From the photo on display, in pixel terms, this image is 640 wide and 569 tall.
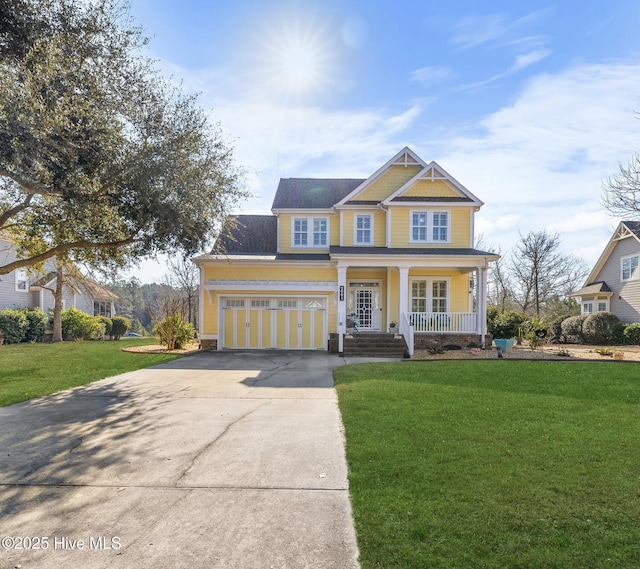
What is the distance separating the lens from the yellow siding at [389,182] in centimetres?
1881

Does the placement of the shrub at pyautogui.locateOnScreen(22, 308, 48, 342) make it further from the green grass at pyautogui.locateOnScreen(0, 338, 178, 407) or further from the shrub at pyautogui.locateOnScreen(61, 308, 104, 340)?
the green grass at pyautogui.locateOnScreen(0, 338, 178, 407)

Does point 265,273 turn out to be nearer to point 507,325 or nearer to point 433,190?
point 433,190

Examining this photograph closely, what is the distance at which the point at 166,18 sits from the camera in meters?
9.74

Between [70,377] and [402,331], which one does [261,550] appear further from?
[402,331]

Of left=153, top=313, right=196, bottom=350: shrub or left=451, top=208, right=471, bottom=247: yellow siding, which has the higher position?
left=451, top=208, right=471, bottom=247: yellow siding

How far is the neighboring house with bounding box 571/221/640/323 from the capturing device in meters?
22.6

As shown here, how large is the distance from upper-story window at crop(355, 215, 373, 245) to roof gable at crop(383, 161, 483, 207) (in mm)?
1211

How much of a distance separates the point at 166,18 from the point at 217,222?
5165 mm

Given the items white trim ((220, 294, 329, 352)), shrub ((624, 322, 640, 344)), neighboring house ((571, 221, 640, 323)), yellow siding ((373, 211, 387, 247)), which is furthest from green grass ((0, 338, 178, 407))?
neighboring house ((571, 221, 640, 323))

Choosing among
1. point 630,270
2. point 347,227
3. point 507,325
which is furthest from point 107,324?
point 630,270

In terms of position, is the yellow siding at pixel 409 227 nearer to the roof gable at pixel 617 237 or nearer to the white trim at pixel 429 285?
the white trim at pixel 429 285

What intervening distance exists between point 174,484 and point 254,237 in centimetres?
1649

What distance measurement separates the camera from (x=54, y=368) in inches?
464

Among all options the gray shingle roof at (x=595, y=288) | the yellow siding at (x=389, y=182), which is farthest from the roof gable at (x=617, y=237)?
the yellow siding at (x=389, y=182)
